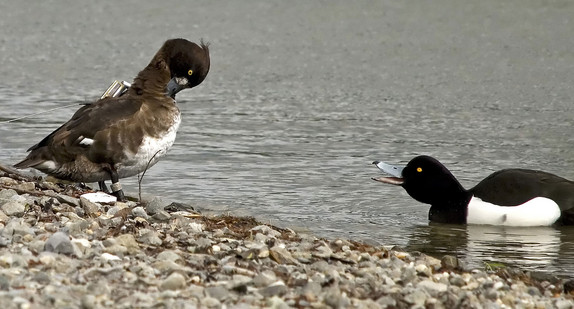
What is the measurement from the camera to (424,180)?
8836mm

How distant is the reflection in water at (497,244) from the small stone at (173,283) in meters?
2.94

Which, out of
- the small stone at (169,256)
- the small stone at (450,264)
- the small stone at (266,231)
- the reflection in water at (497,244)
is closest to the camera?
the small stone at (169,256)

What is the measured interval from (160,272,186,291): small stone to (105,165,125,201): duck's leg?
10.1ft

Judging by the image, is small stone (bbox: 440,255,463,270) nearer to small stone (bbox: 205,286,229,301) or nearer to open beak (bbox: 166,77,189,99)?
small stone (bbox: 205,286,229,301)

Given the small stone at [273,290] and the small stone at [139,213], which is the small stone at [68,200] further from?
the small stone at [273,290]

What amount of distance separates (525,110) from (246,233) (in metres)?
6.89

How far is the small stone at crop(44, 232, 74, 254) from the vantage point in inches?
197

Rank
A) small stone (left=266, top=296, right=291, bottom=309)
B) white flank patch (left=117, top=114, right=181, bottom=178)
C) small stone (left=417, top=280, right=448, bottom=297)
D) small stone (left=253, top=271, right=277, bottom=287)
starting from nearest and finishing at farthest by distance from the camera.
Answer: small stone (left=266, top=296, right=291, bottom=309) → small stone (left=253, top=271, right=277, bottom=287) → small stone (left=417, top=280, right=448, bottom=297) → white flank patch (left=117, top=114, right=181, bottom=178)

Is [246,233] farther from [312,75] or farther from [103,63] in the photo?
[103,63]

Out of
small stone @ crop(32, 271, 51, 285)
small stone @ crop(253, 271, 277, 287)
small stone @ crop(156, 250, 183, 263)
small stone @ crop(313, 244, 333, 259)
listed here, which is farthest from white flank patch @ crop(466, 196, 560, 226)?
small stone @ crop(32, 271, 51, 285)

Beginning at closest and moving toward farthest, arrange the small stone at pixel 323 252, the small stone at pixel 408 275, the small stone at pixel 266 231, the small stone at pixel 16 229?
1. the small stone at pixel 408 275
2. the small stone at pixel 16 229
3. the small stone at pixel 323 252
4. the small stone at pixel 266 231

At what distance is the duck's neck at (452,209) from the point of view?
859 cm

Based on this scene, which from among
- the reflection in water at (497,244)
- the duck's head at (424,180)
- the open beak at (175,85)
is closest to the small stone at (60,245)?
the reflection in water at (497,244)

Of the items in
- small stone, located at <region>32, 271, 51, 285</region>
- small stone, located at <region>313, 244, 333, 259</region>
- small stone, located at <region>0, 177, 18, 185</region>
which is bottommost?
small stone, located at <region>313, 244, 333, 259</region>
